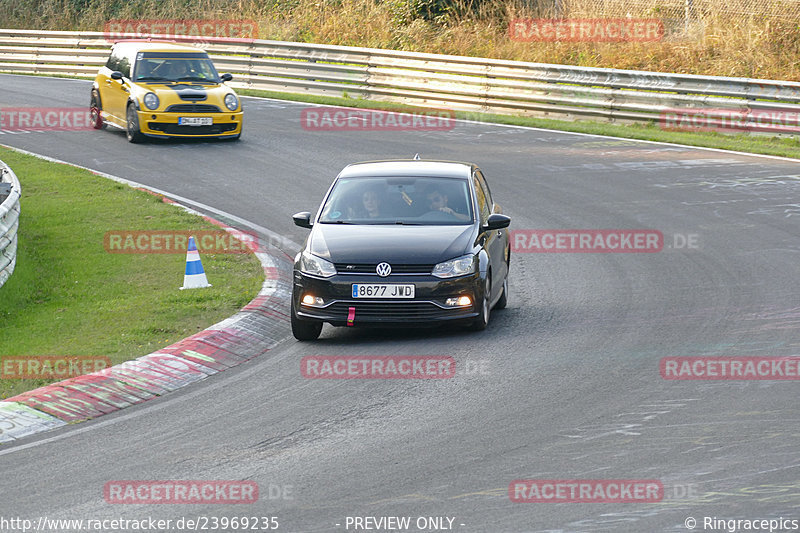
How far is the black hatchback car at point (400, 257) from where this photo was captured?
10.6 metres

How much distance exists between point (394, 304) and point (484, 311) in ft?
3.01

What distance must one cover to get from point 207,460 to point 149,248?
7375mm

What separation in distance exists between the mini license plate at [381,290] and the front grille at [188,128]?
42.0 ft

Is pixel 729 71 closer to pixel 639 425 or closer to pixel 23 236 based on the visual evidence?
pixel 23 236

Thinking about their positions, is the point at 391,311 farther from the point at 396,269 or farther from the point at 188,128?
the point at 188,128

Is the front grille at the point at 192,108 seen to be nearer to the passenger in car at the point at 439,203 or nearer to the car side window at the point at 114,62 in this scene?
the car side window at the point at 114,62

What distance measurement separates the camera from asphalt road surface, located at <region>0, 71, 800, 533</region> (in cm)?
664

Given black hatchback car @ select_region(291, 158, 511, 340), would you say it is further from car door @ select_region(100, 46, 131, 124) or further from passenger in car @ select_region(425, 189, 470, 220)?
car door @ select_region(100, 46, 131, 124)

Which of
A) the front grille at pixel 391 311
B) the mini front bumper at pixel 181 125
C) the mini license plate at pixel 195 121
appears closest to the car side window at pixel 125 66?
the mini front bumper at pixel 181 125

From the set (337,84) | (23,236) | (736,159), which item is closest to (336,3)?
(337,84)

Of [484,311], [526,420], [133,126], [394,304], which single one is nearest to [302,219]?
[394,304]

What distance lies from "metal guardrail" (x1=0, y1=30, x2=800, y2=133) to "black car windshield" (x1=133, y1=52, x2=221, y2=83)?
18.6 feet

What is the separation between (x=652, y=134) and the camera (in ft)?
76.5

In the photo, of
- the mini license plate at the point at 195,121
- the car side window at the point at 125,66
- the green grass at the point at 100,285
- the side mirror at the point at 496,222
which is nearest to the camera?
the green grass at the point at 100,285
